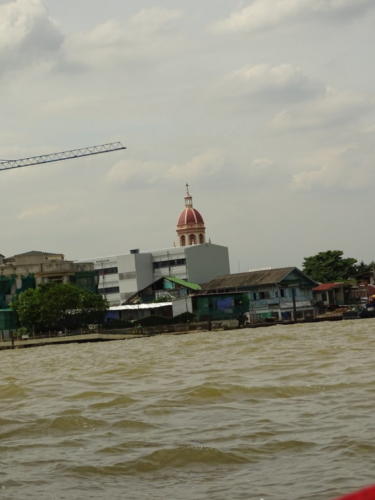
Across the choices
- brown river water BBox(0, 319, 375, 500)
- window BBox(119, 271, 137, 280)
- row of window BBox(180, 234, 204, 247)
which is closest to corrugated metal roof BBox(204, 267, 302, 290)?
window BBox(119, 271, 137, 280)

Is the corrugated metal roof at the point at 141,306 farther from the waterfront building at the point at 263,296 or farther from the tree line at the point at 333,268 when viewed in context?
the tree line at the point at 333,268

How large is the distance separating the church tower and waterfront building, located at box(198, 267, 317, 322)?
18.1m

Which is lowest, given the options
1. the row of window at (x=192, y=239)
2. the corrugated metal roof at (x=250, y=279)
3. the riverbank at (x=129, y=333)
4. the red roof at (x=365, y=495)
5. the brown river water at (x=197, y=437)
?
the brown river water at (x=197, y=437)

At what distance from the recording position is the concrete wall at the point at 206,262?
256 feet

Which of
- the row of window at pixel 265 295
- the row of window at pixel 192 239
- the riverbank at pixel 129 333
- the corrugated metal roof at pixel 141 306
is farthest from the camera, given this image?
the row of window at pixel 192 239

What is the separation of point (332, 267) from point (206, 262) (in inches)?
746

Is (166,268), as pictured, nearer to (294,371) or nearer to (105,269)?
(105,269)

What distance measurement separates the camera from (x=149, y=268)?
3093 inches

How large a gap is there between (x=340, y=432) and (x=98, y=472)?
2.90 meters

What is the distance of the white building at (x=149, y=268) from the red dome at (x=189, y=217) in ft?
39.8

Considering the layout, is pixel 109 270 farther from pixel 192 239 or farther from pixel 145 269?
pixel 192 239

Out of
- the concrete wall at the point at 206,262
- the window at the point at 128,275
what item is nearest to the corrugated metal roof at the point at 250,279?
the concrete wall at the point at 206,262

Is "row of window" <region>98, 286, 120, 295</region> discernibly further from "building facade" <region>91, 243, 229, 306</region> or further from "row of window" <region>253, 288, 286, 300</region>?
"row of window" <region>253, 288, 286, 300</region>

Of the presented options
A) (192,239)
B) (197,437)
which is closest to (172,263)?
(192,239)
